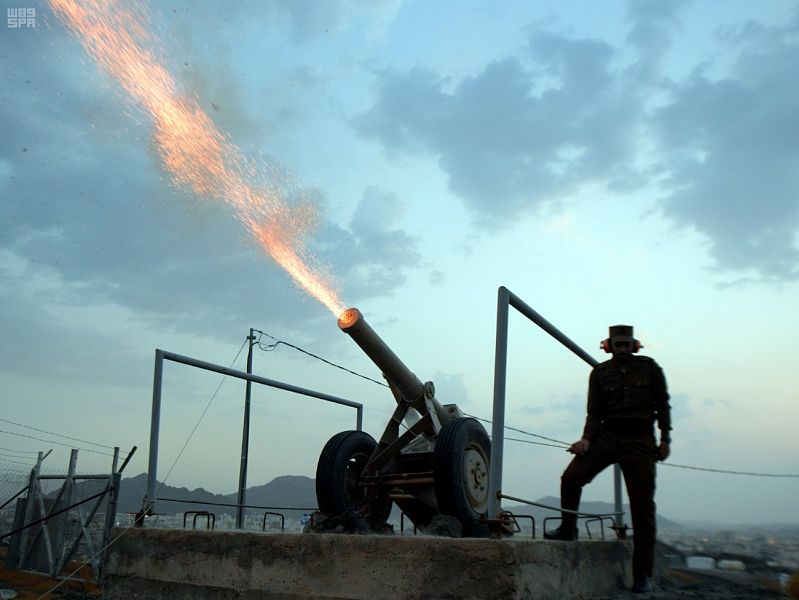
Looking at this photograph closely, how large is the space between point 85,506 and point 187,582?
7.59m

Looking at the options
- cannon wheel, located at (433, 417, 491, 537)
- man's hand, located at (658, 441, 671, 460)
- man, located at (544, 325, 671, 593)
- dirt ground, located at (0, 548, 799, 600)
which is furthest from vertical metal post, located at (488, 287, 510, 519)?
man's hand, located at (658, 441, 671, 460)

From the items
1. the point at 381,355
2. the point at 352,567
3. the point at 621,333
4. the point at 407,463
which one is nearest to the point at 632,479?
the point at 621,333

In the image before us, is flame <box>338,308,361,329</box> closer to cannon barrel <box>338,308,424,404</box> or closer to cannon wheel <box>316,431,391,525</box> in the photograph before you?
cannon barrel <box>338,308,424,404</box>

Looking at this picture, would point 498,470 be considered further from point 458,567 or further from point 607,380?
point 607,380

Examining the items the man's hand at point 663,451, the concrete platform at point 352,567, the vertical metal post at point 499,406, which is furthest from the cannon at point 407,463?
the man's hand at point 663,451

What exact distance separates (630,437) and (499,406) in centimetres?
113

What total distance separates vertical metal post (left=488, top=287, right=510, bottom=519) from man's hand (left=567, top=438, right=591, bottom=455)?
801mm

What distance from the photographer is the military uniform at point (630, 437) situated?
16.4 feet

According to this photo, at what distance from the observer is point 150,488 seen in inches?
239

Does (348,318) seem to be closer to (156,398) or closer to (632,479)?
(156,398)

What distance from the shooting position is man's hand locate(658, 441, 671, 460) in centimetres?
507

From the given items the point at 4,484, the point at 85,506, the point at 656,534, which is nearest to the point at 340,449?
the point at 656,534

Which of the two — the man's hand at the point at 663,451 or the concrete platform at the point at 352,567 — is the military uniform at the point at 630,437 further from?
the concrete platform at the point at 352,567

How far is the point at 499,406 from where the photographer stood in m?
4.69
